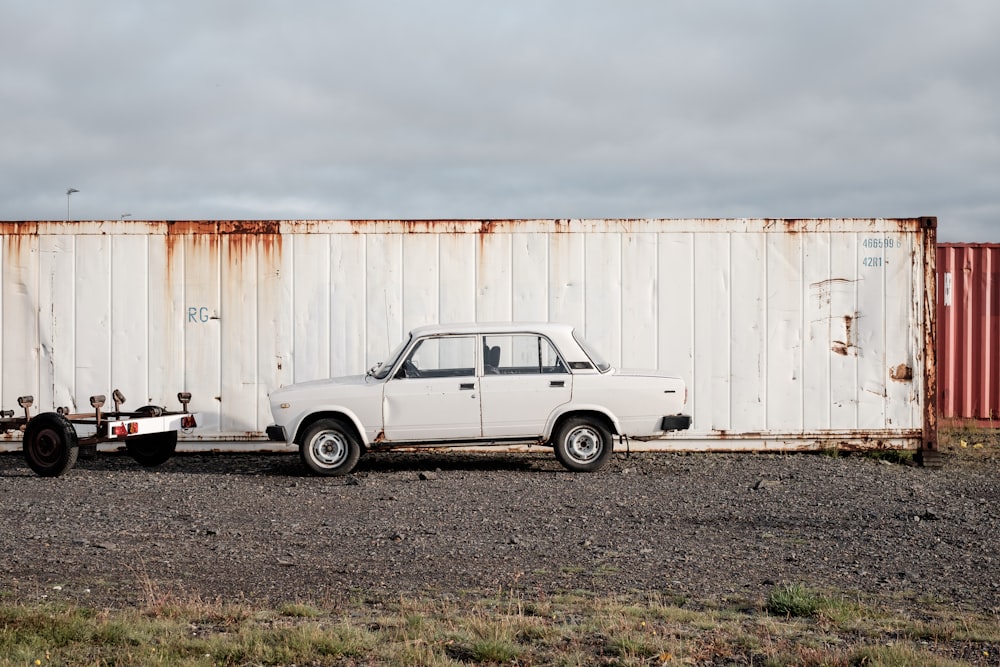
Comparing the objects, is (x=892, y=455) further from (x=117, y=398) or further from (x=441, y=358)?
(x=117, y=398)

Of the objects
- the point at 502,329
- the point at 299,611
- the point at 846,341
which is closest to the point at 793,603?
the point at 299,611

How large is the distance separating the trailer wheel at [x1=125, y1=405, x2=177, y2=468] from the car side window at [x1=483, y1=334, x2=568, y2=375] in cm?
359

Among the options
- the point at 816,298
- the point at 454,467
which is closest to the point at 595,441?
the point at 454,467

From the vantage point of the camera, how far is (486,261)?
1116 cm

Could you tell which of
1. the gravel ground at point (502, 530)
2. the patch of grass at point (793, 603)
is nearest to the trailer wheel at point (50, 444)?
the gravel ground at point (502, 530)

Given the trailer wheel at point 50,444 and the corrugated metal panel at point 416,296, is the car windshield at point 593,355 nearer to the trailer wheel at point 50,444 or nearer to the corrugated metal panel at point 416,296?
A: the corrugated metal panel at point 416,296

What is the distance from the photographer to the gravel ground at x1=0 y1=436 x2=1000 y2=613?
5.67 m

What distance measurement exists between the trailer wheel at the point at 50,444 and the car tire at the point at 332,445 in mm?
2262

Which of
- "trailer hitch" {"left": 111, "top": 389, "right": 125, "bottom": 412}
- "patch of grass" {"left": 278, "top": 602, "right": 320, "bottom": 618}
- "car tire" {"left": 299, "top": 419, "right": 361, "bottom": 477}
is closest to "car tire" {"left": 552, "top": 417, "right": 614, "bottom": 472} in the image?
"car tire" {"left": 299, "top": 419, "right": 361, "bottom": 477}

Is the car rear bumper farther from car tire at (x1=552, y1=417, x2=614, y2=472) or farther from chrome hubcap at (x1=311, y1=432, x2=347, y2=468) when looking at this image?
chrome hubcap at (x1=311, y1=432, x2=347, y2=468)

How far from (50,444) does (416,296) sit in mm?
4075

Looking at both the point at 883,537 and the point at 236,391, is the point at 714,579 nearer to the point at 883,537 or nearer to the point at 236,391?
the point at 883,537

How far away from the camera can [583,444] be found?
392 inches

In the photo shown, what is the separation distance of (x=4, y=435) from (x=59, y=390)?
2.58 ft
